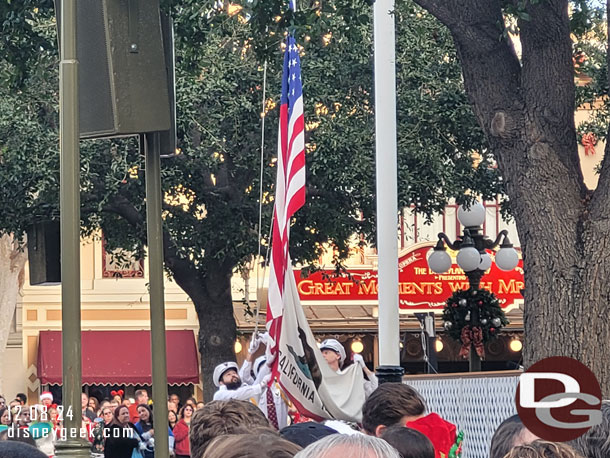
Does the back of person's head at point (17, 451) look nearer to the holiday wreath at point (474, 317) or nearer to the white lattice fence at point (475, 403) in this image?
the white lattice fence at point (475, 403)

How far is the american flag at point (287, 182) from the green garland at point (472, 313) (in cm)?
642

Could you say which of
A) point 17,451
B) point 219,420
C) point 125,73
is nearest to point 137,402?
point 125,73

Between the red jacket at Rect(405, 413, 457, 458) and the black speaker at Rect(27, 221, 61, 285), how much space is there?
6.51ft

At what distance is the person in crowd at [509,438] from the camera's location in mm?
4020

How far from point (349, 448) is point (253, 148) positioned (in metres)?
16.3

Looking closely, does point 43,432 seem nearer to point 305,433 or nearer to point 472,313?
point 305,433

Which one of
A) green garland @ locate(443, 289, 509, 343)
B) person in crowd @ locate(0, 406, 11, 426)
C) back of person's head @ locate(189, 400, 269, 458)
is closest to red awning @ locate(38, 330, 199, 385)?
person in crowd @ locate(0, 406, 11, 426)

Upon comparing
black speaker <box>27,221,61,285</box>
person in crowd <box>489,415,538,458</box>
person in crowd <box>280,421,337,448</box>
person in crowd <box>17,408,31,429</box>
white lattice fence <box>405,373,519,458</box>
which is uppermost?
black speaker <box>27,221,61,285</box>

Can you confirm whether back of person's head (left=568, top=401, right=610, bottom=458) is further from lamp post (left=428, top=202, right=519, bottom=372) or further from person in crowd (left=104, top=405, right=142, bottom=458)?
lamp post (left=428, top=202, right=519, bottom=372)

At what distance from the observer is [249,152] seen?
1881 centimetres

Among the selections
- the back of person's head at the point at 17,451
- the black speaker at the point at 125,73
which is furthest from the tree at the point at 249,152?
the back of person's head at the point at 17,451

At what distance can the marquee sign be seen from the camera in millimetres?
29734

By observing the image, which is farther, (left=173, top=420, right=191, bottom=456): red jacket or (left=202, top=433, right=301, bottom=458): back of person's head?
(left=173, top=420, right=191, bottom=456): red jacket

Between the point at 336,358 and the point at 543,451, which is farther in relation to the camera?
the point at 336,358
